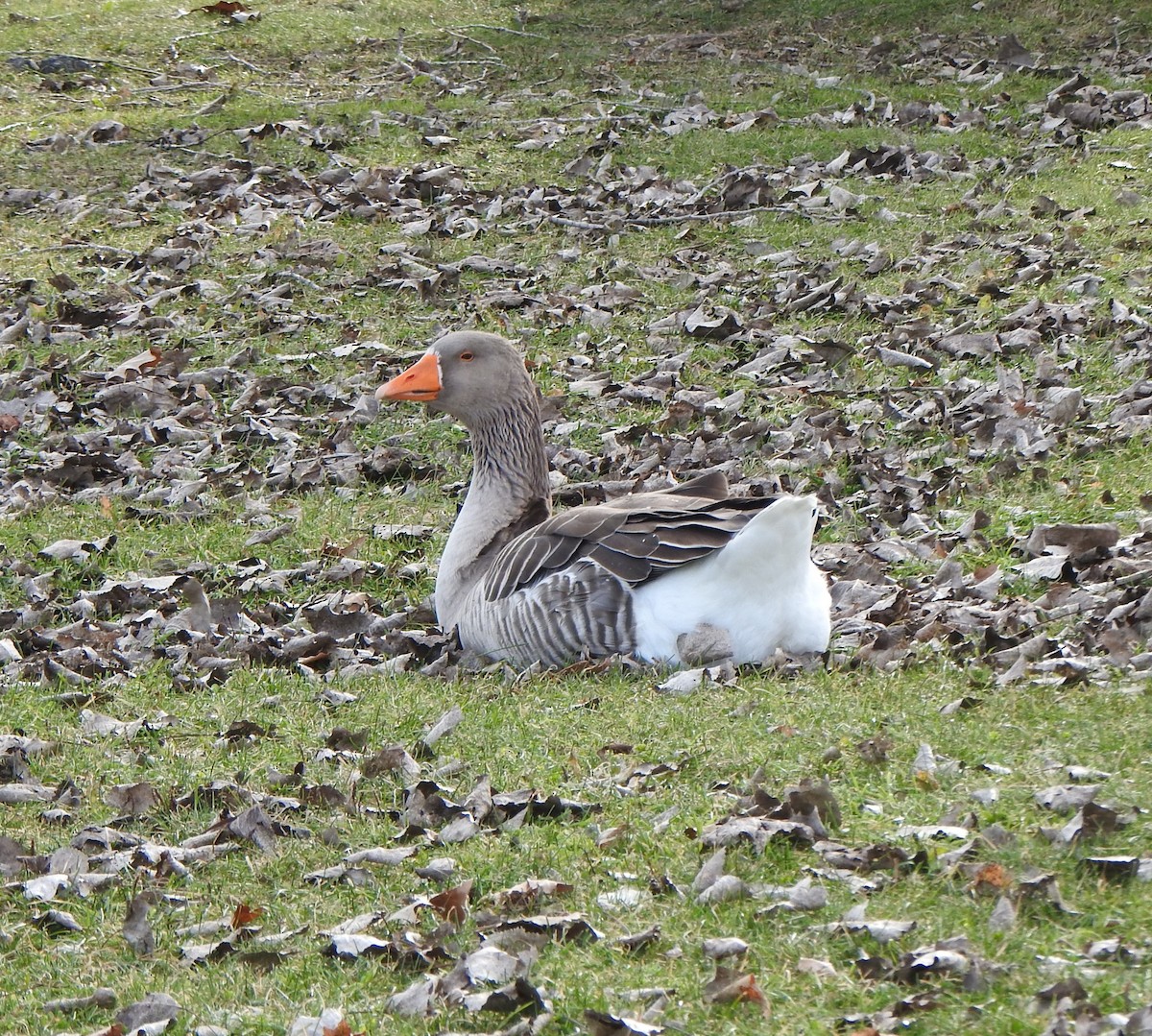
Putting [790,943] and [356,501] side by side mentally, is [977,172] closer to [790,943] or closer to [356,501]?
[356,501]

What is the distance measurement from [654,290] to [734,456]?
3.51 meters

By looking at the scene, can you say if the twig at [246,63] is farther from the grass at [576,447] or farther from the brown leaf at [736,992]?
the brown leaf at [736,992]

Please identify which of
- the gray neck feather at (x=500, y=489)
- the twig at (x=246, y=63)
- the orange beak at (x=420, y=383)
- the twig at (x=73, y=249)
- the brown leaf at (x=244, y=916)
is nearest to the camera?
the brown leaf at (x=244, y=916)

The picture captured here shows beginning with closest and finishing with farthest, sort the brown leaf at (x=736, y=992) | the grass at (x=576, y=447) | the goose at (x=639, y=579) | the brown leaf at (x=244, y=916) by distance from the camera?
the brown leaf at (x=736, y=992), the grass at (x=576, y=447), the brown leaf at (x=244, y=916), the goose at (x=639, y=579)

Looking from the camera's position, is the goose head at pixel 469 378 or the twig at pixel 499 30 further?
the twig at pixel 499 30

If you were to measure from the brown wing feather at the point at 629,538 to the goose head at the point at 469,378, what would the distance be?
0.98m

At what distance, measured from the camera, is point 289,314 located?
1264cm

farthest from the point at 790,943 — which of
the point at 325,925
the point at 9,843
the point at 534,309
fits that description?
the point at 534,309

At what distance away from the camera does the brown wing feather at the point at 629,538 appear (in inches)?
256

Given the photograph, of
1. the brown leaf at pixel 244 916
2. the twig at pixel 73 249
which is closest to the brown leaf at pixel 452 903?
the brown leaf at pixel 244 916

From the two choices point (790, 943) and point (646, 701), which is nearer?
point (790, 943)

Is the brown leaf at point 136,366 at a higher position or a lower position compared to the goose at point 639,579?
higher

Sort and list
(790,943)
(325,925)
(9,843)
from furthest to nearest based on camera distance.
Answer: (9,843) → (325,925) → (790,943)

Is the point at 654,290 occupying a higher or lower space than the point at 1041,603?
higher
